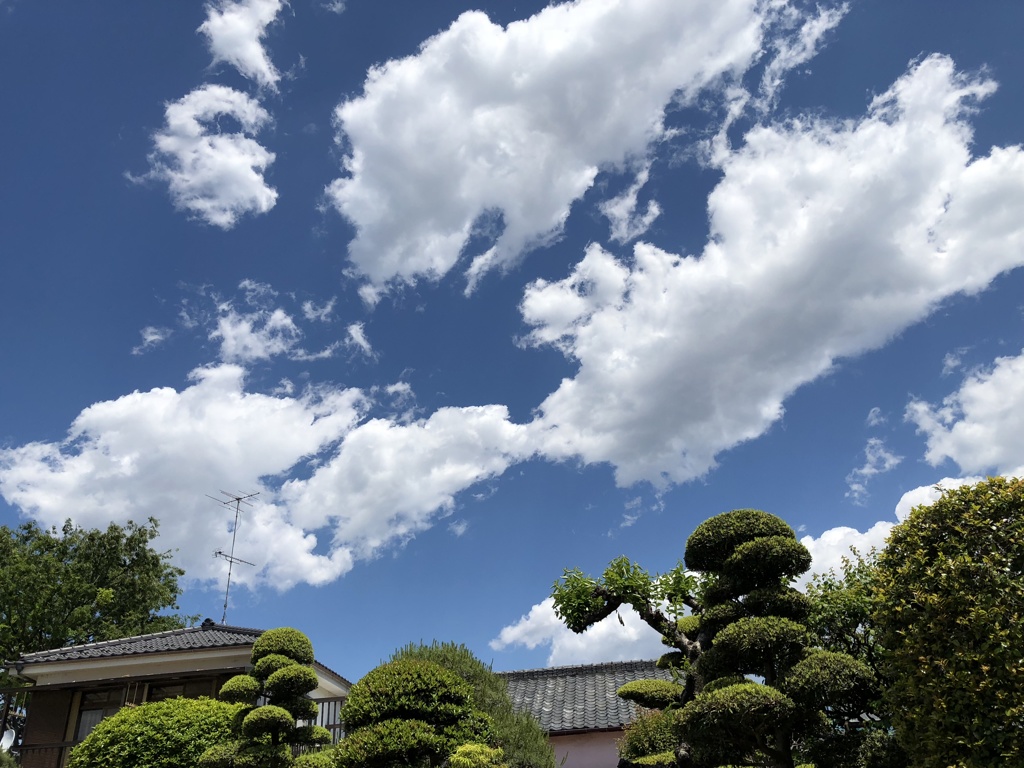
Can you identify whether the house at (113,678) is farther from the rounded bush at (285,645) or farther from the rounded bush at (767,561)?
the rounded bush at (767,561)

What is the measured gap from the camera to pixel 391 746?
33.8ft

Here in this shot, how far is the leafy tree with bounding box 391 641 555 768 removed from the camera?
1148cm

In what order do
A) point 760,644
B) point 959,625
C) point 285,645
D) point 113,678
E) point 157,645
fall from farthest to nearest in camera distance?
point 157,645 → point 113,678 → point 285,645 → point 760,644 → point 959,625

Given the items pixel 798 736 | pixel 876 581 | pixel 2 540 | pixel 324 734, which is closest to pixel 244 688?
pixel 324 734

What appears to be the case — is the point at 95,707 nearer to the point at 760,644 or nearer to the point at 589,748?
the point at 589,748

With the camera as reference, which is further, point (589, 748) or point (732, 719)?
point (589, 748)

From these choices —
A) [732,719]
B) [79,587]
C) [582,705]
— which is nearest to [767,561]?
[732,719]

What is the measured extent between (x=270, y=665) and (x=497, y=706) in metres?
3.87

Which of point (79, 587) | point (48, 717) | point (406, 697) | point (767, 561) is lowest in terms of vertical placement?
point (406, 697)

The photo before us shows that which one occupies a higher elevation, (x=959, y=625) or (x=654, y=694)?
(x=959, y=625)

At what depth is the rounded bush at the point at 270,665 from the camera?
40.8ft

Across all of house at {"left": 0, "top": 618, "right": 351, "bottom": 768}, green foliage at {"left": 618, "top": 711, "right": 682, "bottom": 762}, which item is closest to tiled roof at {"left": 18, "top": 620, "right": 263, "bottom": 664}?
house at {"left": 0, "top": 618, "right": 351, "bottom": 768}

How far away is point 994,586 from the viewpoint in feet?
23.7

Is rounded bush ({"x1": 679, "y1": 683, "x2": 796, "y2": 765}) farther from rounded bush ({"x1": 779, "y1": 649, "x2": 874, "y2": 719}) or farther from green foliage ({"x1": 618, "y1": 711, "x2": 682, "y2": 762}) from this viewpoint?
green foliage ({"x1": 618, "y1": 711, "x2": 682, "y2": 762})
